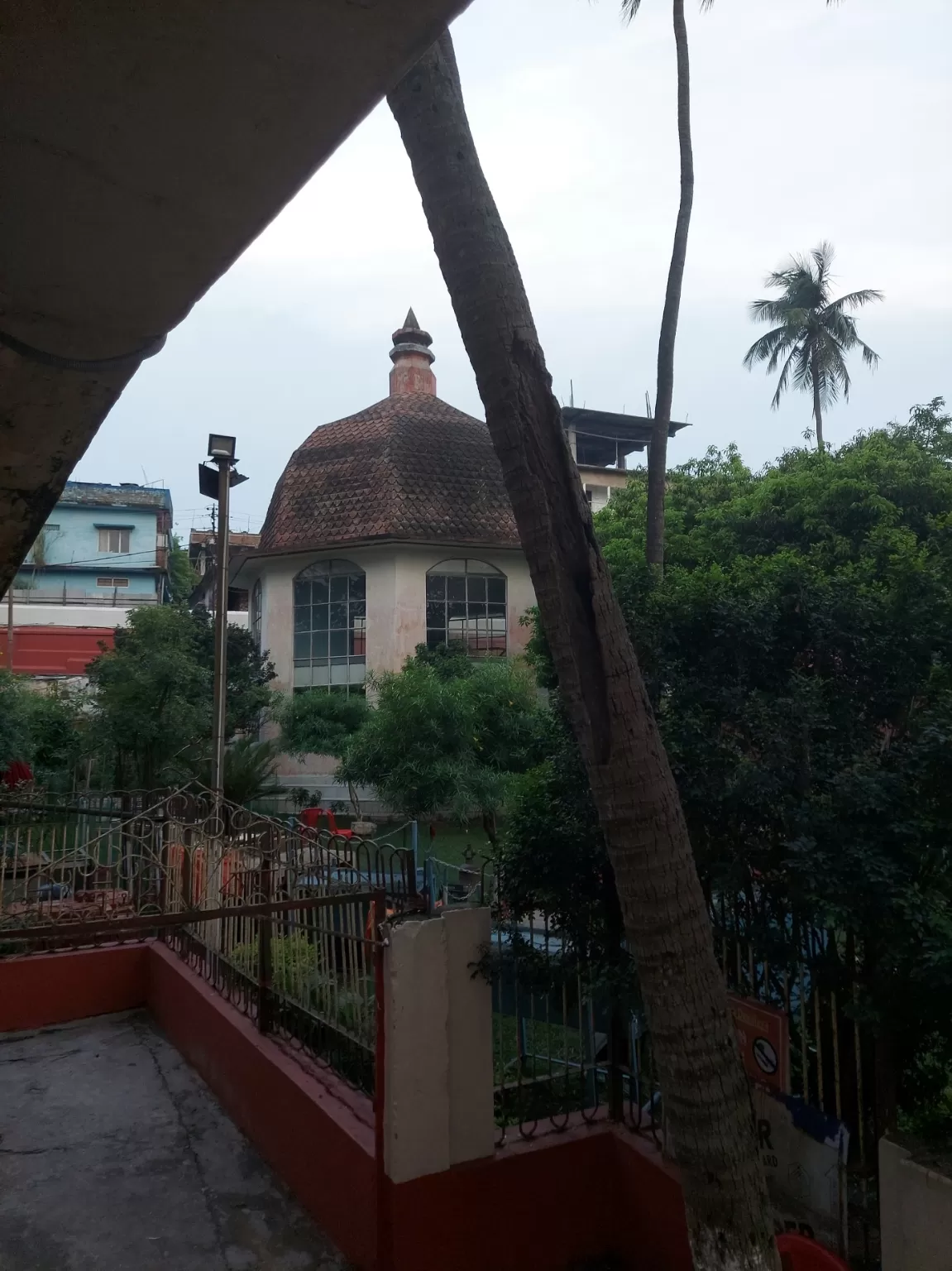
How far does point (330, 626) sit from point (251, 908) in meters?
17.2

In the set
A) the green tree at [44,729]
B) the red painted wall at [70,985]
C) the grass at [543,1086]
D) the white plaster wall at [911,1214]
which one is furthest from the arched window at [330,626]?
the white plaster wall at [911,1214]

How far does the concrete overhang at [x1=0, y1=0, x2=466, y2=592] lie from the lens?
112cm

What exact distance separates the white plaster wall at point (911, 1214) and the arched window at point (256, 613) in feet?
66.9

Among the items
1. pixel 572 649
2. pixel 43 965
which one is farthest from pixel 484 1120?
pixel 43 965

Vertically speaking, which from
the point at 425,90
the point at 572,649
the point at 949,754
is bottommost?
the point at 949,754

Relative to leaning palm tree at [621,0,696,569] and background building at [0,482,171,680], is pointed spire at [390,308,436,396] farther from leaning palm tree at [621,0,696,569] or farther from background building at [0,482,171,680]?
background building at [0,482,171,680]

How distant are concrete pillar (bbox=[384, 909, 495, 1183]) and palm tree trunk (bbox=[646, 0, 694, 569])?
8803mm

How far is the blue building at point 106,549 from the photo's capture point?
37.1m

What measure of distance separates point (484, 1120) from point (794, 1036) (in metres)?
1.38

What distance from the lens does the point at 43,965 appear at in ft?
24.5

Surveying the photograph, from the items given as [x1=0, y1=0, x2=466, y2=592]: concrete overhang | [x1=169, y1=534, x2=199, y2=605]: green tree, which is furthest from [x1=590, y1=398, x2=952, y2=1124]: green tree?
[x1=169, y1=534, x2=199, y2=605]: green tree

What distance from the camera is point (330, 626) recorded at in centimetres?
2120

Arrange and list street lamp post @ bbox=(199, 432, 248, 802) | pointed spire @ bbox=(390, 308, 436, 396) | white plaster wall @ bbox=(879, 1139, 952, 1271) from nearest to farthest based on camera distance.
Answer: white plaster wall @ bbox=(879, 1139, 952, 1271), street lamp post @ bbox=(199, 432, 248, 802), pointed spire @ bbox=(390, 308, 436, 396)

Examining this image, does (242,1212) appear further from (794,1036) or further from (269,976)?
(794,1036)
